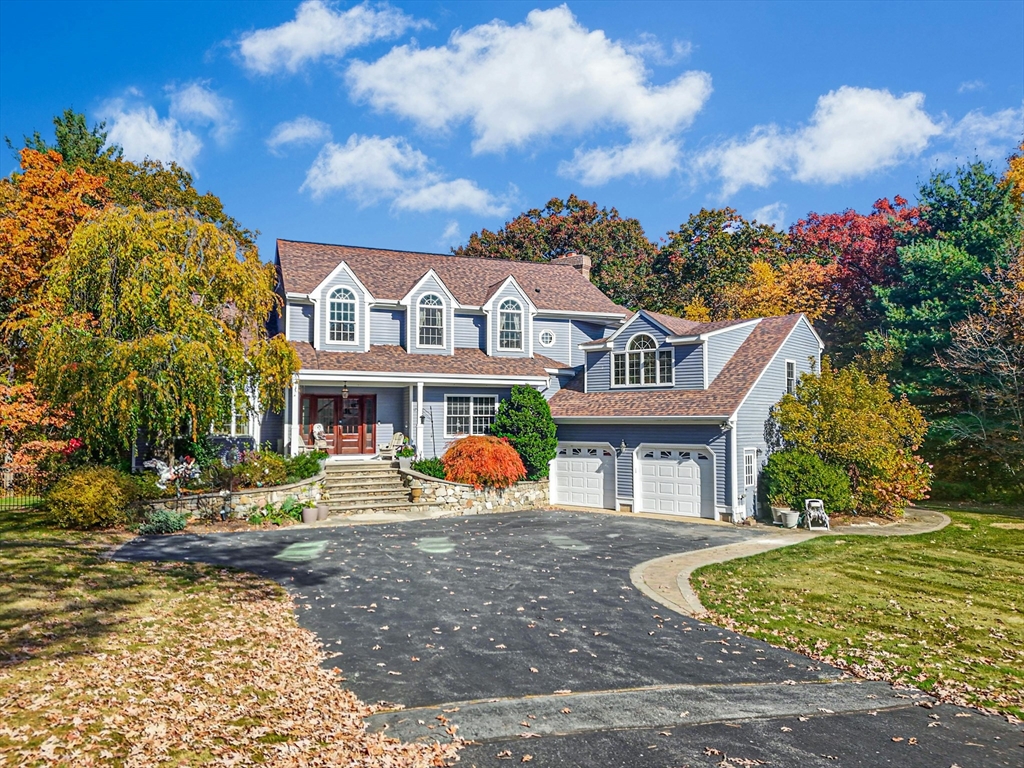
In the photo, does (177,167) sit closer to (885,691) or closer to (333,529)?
(333,529)

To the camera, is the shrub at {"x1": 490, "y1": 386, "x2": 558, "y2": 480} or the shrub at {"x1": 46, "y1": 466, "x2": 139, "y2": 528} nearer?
the shrub at {"x1": 46, "y1": 466, "x2": 139, "y2": 528}

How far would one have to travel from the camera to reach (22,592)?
33.3 feet

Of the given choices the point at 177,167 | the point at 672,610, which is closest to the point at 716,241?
the point at 177,167

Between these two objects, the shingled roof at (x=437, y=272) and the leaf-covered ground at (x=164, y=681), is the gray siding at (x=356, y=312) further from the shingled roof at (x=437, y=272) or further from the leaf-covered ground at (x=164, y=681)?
the leaf-covered ground at (x=164, y=681)

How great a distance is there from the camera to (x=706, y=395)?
21.9 meters

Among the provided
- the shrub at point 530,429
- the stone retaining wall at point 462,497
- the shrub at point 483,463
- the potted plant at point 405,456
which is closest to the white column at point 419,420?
the potted plant at point 405,456

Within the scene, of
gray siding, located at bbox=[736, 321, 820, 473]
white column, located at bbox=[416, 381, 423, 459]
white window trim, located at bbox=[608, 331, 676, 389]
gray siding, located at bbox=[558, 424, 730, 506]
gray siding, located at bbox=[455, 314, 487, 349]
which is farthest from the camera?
gray siding, located at bbox=[455, 314, 487, 349]

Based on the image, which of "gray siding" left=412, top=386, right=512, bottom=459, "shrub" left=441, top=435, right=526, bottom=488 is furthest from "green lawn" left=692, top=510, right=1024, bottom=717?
"gray siding" left=412, top=386, right=512, bottom=459

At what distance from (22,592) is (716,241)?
3839 centimetres

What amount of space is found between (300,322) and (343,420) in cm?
411

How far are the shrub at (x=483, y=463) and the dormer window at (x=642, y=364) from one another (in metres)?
5.06

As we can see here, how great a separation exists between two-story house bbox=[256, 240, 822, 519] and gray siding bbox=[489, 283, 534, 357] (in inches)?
2.0

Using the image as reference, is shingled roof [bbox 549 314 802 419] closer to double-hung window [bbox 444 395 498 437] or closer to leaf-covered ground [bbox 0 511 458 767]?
double-hung window [bbox 444 395 498 437]

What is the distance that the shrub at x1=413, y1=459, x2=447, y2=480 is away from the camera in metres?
23.2
